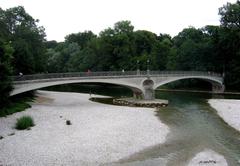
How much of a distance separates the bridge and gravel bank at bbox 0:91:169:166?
504 cm

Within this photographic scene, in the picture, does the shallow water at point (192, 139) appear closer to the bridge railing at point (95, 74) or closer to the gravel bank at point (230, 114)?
the gravel bank at point (230, 114)

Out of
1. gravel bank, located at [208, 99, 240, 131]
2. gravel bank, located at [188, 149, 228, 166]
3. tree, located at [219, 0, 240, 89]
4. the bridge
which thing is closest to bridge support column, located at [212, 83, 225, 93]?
tree, located at [219, 0, 240, 89]

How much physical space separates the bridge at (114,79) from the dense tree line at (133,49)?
696 centimetres

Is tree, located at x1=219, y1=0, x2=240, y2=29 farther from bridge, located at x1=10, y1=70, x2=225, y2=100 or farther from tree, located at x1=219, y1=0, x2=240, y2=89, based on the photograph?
bridge, located at x1=10, y1=70, x2=225, y2=100

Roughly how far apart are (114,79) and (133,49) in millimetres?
43985

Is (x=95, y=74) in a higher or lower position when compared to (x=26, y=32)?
lower

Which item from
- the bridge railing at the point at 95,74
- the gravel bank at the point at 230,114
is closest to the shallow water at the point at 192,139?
the gravel bank at the point at 230,114

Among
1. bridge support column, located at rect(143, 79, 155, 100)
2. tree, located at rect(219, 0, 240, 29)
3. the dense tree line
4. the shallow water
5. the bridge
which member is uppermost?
tree, located at rect(219, 0, 240, 29)

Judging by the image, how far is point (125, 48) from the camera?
95.0 m

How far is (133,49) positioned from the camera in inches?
3866

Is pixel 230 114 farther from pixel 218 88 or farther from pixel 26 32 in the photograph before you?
pixel 218 88

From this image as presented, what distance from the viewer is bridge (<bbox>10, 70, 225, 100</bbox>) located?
147 feet

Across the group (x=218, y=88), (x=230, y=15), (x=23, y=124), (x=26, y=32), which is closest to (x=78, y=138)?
(x=23, y=124)

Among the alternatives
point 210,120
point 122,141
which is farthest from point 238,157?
point 210,120
